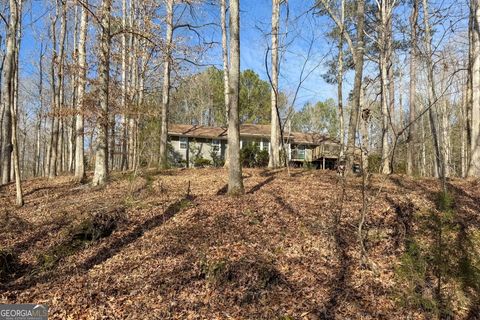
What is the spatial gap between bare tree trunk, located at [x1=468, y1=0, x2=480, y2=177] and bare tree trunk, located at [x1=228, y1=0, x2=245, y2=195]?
7.71 meters

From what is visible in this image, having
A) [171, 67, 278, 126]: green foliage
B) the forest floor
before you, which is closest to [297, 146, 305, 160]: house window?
[171, 67, 278, 126]: green foliage

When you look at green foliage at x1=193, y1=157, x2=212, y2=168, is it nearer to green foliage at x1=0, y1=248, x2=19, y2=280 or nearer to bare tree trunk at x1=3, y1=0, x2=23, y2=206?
bare tree trunk at x1=3, y1=0, x2=23, y2=206

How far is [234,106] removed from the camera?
24.2 feet

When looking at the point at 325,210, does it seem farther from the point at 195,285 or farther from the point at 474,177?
the point at 474,177

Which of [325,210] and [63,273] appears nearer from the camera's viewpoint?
[63,273]

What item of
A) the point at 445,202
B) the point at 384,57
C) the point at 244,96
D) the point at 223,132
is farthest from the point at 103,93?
the point at 244,96

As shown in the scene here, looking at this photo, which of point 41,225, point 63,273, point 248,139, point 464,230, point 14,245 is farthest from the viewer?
point 248,139

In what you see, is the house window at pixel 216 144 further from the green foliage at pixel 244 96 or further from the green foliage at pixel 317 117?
the green foliage at pixel 317 117

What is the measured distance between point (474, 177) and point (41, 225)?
11665 mm

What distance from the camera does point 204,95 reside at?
30344 mm

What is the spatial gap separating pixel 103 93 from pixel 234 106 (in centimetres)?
434

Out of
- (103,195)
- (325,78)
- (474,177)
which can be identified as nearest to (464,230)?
(474,177)

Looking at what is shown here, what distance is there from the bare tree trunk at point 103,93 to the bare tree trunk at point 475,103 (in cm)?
1109

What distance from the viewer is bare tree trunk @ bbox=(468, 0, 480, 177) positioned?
32.9ft
